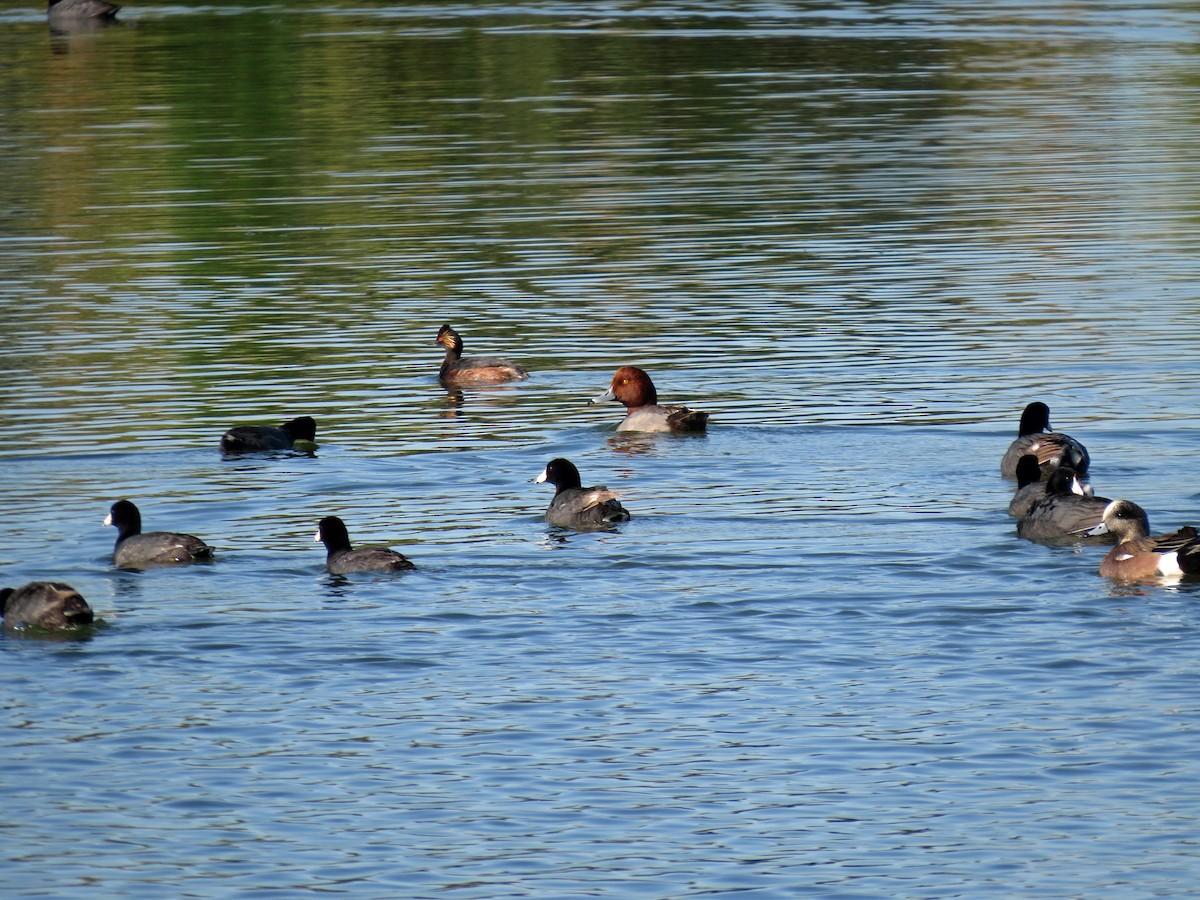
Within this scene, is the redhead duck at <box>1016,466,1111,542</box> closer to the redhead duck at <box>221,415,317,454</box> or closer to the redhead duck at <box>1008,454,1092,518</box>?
the redhead duck at <box>1008,454,1092,518</box>

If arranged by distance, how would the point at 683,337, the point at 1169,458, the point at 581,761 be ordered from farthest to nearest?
1. the point at 683,337
2. the point at 1169,458
3. the point at 581,761

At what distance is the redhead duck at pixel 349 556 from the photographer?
55.1 ft

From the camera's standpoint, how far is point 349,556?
55.1 ft

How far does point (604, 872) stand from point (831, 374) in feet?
45.3

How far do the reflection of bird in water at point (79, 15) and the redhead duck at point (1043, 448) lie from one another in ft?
191

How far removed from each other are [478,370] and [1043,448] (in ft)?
25.5

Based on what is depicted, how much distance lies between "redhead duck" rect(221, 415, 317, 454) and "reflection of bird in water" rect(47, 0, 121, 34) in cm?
5434

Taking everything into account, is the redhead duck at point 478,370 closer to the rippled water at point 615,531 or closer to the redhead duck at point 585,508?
the rippled water at point 615,531

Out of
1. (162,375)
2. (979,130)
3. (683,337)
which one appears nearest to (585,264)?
(683,337)

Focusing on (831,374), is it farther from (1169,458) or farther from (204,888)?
(204,888)

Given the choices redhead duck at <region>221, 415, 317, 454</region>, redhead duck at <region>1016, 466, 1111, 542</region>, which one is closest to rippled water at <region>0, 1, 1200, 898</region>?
redhead duck at <region>1016, 466, 1111, 542</region>

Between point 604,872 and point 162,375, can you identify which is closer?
point 604,872

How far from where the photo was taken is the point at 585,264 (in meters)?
33.3

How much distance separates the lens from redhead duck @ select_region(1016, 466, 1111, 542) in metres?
17.2
